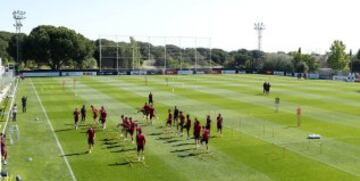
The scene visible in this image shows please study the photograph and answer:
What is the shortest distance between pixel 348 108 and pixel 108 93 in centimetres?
3079

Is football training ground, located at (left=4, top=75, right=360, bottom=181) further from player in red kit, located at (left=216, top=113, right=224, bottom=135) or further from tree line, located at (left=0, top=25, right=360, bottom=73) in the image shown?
tree line, located at (left=0, top=25, right=360, bottom=73)

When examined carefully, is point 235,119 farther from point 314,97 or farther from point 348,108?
point 314,97

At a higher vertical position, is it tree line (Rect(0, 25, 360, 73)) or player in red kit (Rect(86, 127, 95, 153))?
tree line (Rect(0, 25, 360, 73))

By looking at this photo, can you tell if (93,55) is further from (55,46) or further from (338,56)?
(338,56)

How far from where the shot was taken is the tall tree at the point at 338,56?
11781 centimetres

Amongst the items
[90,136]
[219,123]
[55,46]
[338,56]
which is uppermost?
[55,46]

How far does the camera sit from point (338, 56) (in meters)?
118

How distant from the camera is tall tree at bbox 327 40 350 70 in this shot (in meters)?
118

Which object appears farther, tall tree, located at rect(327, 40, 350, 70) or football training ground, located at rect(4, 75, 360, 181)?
tall tree, located at rect(327, 40, 350, 70)

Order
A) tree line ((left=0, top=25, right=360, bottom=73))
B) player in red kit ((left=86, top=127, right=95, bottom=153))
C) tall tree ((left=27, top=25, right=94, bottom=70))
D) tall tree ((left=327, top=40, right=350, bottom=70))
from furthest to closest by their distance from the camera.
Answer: tall tree ((left=27, top=25, right=94, bottom=70)) → tree line ((left=0, top=25, right=360, bottom=73)) → tall tree ((left=327, top=40, right=350, bottom=70)) → player in red kit ((left=86, top=127, right=95, bottom=153))

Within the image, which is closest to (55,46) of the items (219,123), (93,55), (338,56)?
(93,55)

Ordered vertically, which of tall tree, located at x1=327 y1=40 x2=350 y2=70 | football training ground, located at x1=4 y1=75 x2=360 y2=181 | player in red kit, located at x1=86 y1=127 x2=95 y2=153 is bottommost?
football training ground, located at x1=4 y1=75 x2=360 y2=181

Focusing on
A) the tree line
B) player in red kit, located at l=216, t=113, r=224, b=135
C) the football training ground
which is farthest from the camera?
the tree line

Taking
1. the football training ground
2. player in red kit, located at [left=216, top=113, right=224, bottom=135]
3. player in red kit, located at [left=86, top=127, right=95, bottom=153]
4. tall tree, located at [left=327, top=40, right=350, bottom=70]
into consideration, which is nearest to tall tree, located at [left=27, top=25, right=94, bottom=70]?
tall tree, located at [left=327, top=40, right=350, bottom=70]
